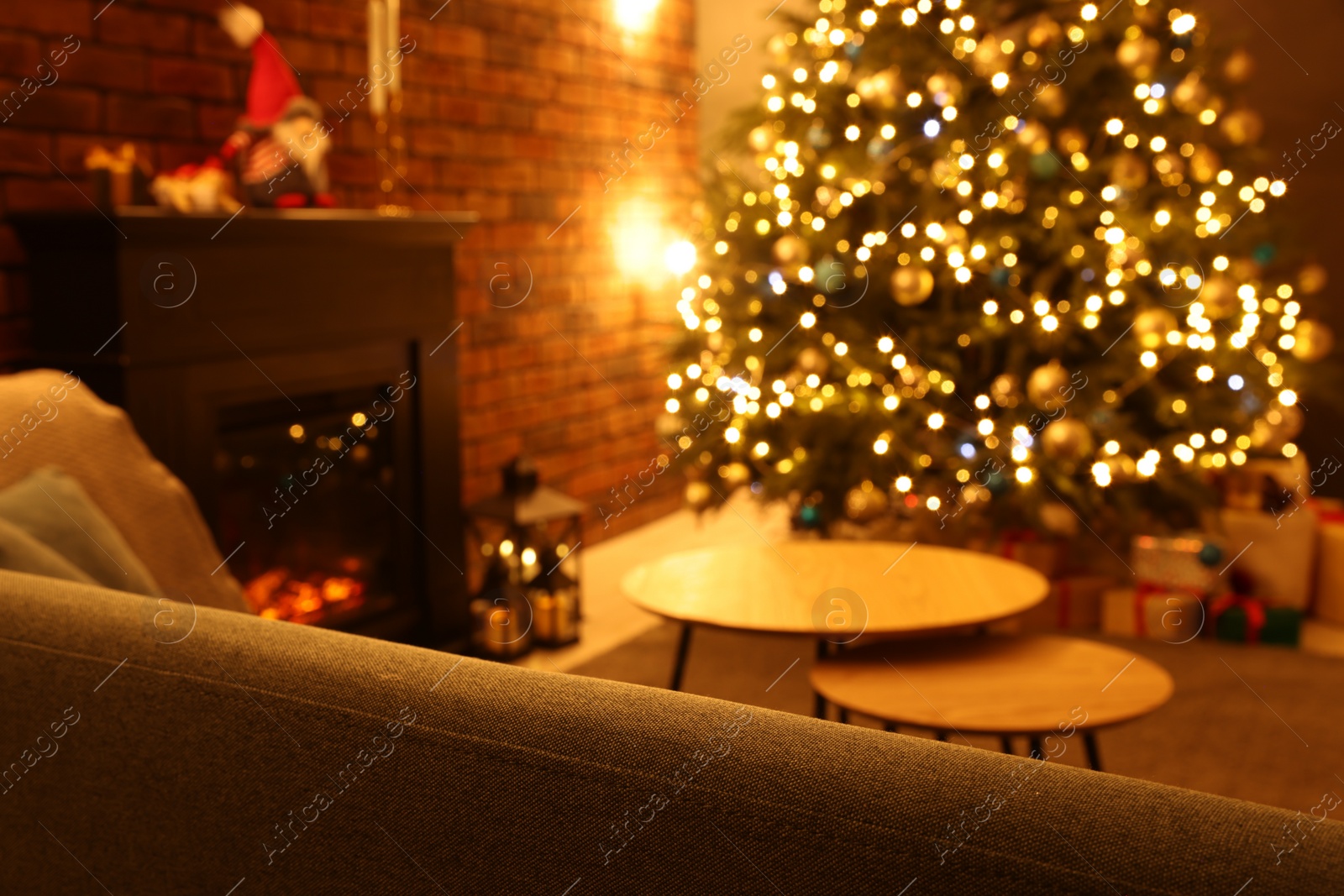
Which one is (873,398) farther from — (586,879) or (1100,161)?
(586,879)

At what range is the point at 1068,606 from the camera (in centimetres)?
324

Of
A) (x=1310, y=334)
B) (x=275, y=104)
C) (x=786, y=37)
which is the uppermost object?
(x=786, y=37)

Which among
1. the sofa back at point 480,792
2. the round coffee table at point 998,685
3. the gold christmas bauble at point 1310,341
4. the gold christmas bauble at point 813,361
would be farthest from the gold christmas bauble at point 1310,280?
the sofa back at point 480,792

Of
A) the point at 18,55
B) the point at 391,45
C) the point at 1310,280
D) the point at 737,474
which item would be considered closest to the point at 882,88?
the point at 737,474

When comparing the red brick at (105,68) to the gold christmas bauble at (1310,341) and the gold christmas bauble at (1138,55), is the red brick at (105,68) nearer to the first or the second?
the gold christmas bauble at (1138,55)

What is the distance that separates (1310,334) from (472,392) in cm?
251

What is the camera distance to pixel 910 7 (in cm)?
315

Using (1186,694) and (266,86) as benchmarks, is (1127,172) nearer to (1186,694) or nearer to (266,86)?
(1186,694)

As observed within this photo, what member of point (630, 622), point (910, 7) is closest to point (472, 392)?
point (630, 622)

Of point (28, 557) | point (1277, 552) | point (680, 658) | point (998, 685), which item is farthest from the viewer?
point (1277, 552)

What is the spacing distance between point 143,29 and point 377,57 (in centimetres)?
64

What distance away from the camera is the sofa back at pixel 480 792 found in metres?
0.60

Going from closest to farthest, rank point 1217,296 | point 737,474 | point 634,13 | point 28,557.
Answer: point 28,557 → point 1217,296 → point 737,474 → point 634,13

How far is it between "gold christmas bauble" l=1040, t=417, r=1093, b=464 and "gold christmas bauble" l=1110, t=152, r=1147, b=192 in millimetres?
665
